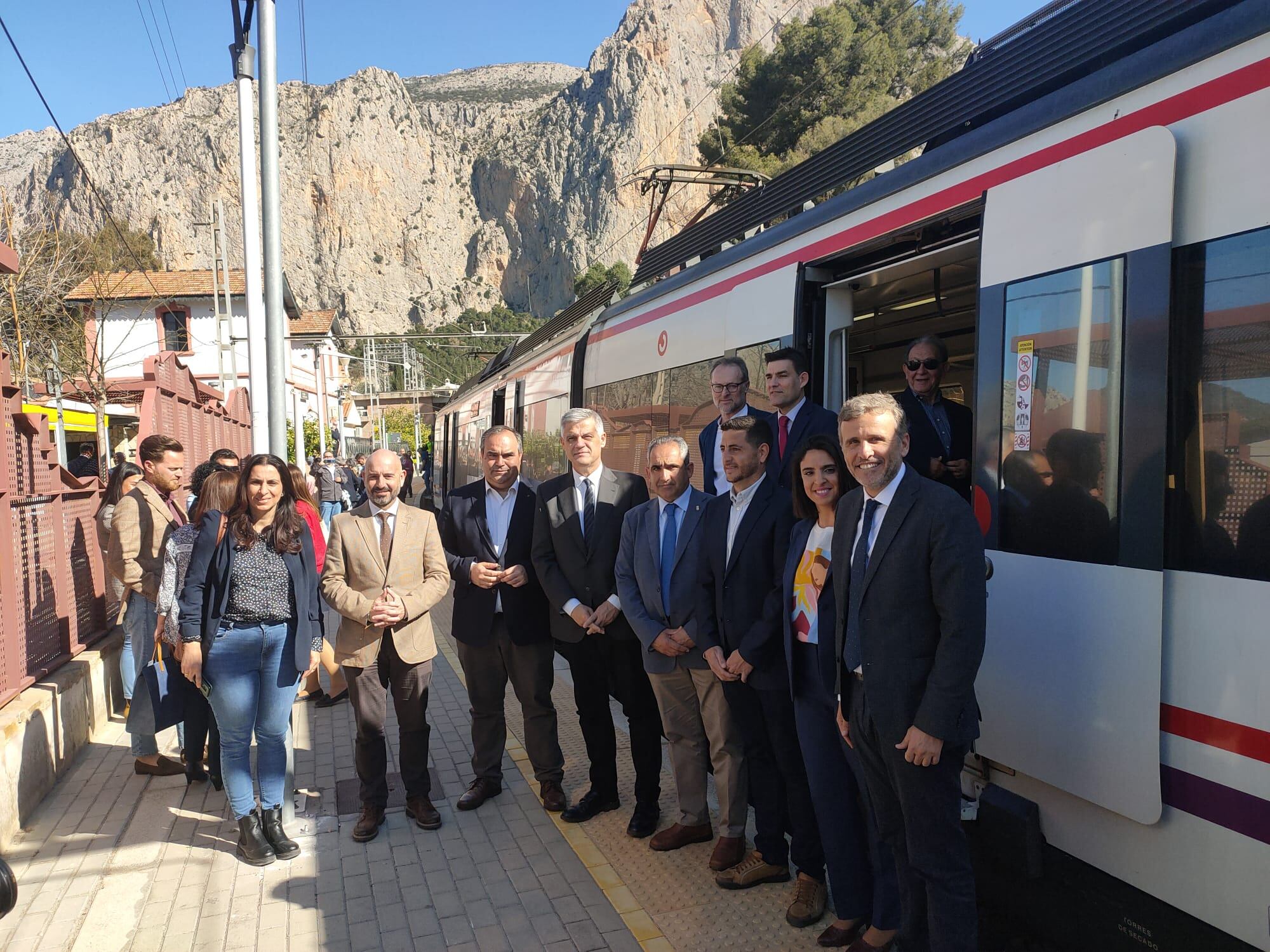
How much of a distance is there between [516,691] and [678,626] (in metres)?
1.19

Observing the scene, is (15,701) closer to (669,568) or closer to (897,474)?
(669,568)

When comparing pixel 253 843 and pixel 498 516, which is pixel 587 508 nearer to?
pixel 498 516

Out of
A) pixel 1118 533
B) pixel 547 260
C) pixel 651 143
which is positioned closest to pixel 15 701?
pixel 1118 533

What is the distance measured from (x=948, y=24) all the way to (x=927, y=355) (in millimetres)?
39664

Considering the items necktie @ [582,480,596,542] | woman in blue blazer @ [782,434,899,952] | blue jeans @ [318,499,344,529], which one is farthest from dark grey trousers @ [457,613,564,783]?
blue jeans @ [318,499,344,529]

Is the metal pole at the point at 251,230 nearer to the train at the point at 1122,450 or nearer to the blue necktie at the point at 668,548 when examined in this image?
the blue necktie at the point at 668,548

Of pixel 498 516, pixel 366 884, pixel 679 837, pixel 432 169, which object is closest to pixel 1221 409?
pixel 679 837

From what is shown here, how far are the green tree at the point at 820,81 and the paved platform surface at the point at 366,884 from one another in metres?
26.9

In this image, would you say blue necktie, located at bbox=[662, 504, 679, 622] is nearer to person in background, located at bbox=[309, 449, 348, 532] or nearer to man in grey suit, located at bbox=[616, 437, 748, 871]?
man in grey suit, located at bbox=[616, 437, 748, 871]

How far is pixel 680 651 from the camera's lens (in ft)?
12.0

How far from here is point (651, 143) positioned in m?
→ 104

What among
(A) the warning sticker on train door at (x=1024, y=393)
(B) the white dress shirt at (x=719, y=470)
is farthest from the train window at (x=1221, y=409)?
(B) the white dress shirt at (x=719, y=470)

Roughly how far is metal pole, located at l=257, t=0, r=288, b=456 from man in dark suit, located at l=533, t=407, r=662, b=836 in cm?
170

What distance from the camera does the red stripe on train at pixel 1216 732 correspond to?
2.18m
